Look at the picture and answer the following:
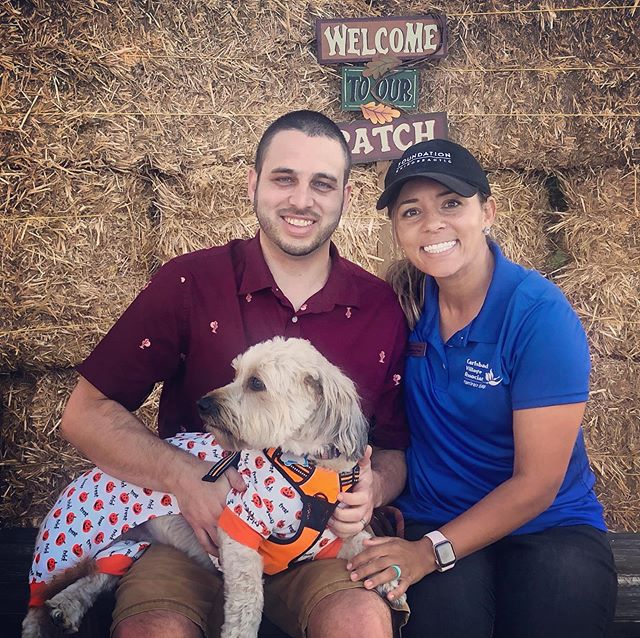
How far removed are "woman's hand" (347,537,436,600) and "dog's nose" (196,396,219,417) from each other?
0.63 meters

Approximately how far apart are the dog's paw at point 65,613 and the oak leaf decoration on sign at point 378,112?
2676 mm

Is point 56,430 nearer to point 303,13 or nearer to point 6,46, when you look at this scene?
point 6,46

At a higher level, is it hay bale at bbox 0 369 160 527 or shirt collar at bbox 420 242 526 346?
shirt collar at bbox 420 242 526 346

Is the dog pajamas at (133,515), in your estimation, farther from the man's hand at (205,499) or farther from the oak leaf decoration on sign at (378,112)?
the oak leaf decoration on sign at (378,112)

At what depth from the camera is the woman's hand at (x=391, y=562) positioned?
2.10 m

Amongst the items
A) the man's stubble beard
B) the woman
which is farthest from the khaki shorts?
the man's stubble beard

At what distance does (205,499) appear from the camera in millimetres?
2199

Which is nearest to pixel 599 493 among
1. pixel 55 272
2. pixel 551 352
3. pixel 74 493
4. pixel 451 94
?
pixel 551 352

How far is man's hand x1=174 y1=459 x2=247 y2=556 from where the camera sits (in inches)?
86.2

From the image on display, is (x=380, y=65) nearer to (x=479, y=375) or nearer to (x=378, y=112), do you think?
(x=378, y=112)

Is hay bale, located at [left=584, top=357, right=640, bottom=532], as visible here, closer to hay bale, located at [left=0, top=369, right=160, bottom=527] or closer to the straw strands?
the straw strands

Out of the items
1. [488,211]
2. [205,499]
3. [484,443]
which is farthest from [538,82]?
[205,499]

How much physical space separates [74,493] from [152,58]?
2288mm

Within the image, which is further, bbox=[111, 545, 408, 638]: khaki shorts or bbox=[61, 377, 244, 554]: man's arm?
bbox=[61, 377, 244, 554]: man's arm
